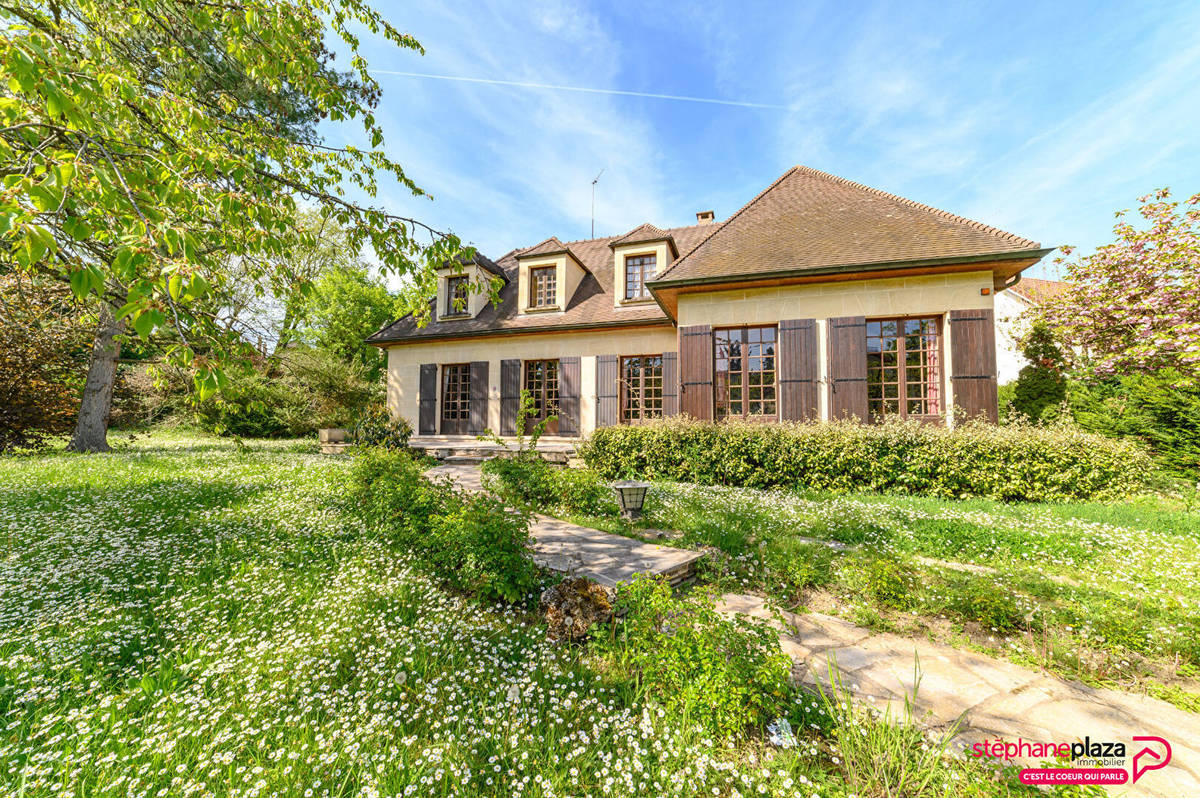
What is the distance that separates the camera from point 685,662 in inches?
83.6

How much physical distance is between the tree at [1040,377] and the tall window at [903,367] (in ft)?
9.36

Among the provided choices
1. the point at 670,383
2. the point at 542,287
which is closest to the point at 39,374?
the point at 542,287

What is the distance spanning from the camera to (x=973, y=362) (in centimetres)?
802

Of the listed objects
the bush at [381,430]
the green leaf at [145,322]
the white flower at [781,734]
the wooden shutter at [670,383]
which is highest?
the wooden shutter at [670,383]

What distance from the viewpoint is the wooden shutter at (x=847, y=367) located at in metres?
8.51

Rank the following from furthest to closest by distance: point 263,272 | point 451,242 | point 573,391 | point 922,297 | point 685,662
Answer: point 573,391, point 922,297, point 263,272, point 451,242, point 685,662

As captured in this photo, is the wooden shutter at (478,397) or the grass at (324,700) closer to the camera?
the grass at (324,700)

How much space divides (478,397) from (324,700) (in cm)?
1143

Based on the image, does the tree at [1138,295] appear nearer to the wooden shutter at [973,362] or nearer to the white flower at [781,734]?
the wooden shutter at [973,362]

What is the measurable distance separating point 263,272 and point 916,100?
986 cm

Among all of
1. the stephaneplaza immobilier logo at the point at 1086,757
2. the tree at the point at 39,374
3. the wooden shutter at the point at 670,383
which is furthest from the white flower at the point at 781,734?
the tree at the point at 39,374

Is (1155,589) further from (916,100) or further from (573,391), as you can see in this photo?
(573,391)

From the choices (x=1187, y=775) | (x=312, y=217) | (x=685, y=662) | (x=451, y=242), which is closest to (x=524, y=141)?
(x=451, y=242)

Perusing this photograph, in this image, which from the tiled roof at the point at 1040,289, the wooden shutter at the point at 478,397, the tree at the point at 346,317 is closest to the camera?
the tiled roof at the point at 1040,289
